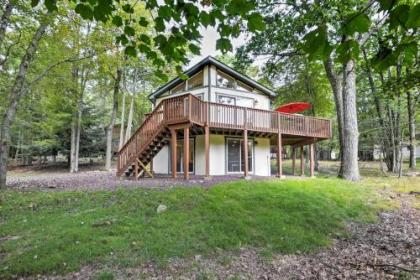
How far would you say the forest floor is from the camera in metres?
Result: 4.34

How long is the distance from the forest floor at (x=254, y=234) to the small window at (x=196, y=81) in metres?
7.70

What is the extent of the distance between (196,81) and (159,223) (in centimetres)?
1069

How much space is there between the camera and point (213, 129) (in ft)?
42.8

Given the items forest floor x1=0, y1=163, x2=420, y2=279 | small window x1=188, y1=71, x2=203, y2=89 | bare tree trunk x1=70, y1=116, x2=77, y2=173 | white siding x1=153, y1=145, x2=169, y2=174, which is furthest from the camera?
bare tree trunk x1=70, y1=116, x2=77, y2=173

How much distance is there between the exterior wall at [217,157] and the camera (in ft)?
46.2

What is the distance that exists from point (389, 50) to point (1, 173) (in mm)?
11383

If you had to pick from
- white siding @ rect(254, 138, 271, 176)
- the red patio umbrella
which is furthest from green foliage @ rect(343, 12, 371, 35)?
the red patio umbrella

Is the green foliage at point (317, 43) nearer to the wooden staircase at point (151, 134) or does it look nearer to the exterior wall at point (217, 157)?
the wooden staircase at point (151, 134)

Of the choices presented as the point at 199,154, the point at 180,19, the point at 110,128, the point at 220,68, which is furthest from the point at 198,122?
the point at 110,128

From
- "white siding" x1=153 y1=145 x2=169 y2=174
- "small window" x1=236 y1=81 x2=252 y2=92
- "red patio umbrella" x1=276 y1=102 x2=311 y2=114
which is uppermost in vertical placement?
"small window" x1=236 y1=81 x2=252 y2=92

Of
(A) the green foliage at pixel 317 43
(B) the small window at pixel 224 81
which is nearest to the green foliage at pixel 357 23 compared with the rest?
(A) the green foliage at pixel 317 43

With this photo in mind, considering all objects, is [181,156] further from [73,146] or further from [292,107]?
[73,146]

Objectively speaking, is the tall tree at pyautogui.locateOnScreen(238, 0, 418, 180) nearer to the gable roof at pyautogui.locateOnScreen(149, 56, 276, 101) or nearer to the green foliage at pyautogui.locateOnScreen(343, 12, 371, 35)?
the gable roof at pyautogui.locateOnScreen(149, 56, 276, 101)

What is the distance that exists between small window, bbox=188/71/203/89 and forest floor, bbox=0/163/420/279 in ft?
25.2
